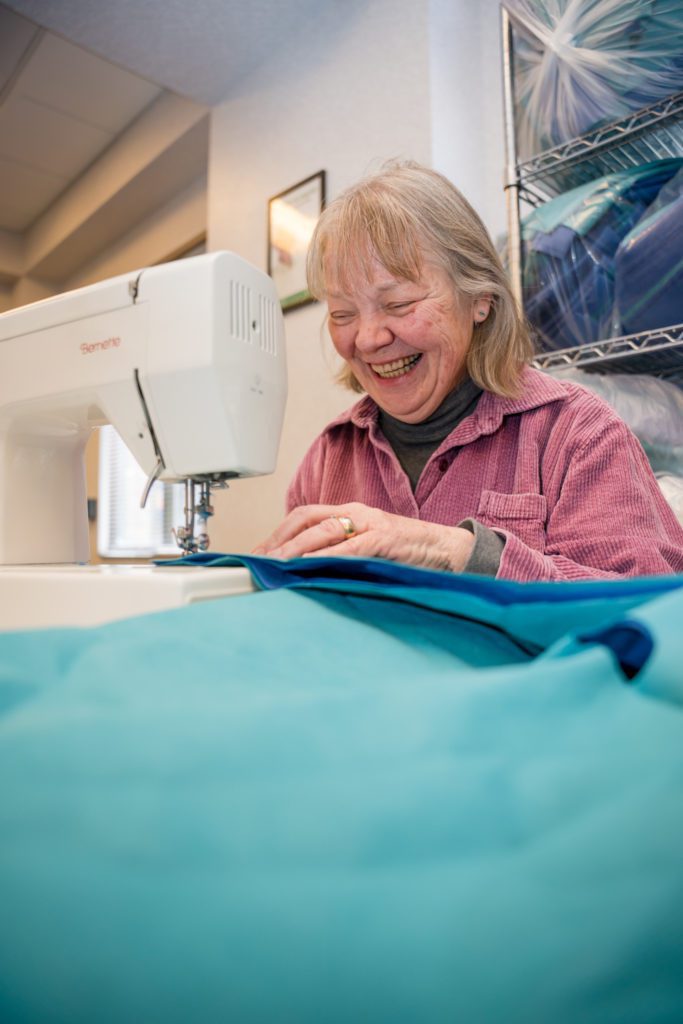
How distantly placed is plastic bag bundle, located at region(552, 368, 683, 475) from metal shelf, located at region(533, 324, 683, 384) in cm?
3

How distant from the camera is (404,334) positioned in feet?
3.66

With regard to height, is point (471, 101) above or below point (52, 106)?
below

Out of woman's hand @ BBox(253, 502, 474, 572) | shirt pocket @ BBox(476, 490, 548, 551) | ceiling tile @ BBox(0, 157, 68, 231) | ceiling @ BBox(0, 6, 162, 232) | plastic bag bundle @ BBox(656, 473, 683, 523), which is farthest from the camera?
ceiling tile @ BBox(0, 157, 68, 231)

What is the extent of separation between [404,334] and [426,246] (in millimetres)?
136

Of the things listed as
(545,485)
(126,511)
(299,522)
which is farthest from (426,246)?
(126,511)

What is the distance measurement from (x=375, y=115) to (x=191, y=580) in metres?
1.90

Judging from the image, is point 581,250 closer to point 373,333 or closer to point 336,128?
point 373,333

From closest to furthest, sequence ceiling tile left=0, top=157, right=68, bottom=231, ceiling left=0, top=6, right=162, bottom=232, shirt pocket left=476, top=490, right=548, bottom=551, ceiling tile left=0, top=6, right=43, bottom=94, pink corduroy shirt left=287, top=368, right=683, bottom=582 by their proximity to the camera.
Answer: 1. pink corduroy shirt left=287, top=368, right=683, bottom=582
2. shirt pocket left=476, top=490, right=548, bottom=551
3. ceiling tile left=0, top=6, right=43, bottom=94
4. ceiling left=0, top=6, right=162, bottom=232
5. ceiling tile left=0, top=157, right=68, bottom=231

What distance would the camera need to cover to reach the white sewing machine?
2.90 feet

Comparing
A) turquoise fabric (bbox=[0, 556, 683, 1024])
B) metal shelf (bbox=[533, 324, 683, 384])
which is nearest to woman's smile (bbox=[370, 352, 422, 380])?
metal shelf (bbox=[533, 324, 683, 384])

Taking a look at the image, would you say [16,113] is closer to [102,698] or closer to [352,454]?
[352,454]

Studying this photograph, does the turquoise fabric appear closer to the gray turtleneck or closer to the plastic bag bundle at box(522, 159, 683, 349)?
the gray turtleneck

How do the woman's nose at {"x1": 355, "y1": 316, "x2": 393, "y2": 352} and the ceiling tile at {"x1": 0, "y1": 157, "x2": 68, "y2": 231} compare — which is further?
the ceiling tile at {"x1": 0, "y1": 157, "x2": 68, "y2": 231}

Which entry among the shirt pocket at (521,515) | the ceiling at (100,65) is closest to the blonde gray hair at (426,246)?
the shirt pocket at (521,515)
